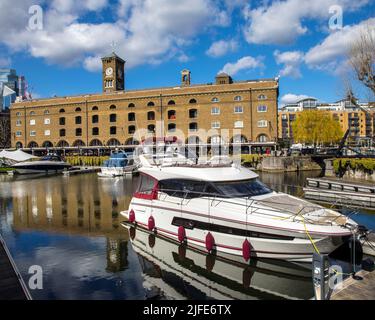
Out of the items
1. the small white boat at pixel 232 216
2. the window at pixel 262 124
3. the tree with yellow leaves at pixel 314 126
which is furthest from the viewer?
the tree with yellow leaves at pixel 314 126

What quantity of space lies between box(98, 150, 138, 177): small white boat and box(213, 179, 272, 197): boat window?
1067 inches

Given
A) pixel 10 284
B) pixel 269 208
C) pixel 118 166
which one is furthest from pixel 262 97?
pixel 10 284

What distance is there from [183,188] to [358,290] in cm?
716

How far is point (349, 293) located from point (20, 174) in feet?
155

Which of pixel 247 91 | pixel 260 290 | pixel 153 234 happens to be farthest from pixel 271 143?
pixel 260 290

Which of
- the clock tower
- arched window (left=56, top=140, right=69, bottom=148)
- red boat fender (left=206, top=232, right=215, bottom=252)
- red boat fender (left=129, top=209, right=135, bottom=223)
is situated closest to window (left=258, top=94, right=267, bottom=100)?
the clock tower

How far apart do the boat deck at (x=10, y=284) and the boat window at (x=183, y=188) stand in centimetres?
616

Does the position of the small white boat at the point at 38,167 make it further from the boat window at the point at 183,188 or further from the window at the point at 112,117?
the boat window at the point at 183,188

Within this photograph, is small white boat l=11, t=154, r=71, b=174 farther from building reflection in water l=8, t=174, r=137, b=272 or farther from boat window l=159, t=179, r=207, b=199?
boat window l=159, t=179, r=207, b=199

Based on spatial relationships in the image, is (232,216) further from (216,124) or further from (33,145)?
(33,145)

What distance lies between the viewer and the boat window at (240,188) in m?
Answer: 11.6

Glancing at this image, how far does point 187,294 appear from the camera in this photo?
8.70 metres

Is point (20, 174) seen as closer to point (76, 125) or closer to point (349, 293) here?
point (76, 125)

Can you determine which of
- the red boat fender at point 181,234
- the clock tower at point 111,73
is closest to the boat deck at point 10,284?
the red boat fender at point 181,234
